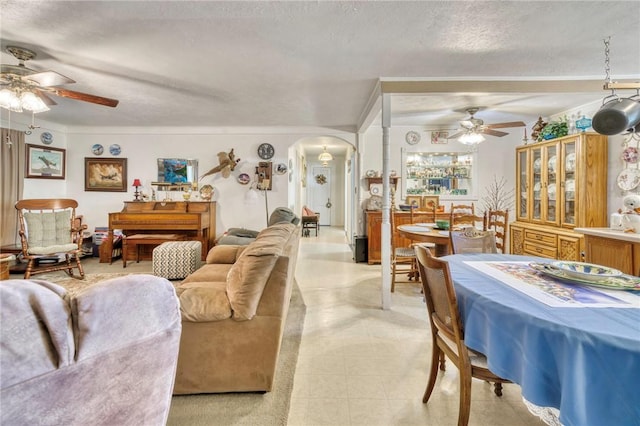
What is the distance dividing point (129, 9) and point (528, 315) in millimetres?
2695

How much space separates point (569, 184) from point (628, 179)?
1.70 feet

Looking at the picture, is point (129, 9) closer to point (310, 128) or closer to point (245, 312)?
point (245, 312)

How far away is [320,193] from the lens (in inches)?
411

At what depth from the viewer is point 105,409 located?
0.64 meters

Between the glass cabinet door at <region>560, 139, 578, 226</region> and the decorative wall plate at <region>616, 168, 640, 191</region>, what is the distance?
41 cm

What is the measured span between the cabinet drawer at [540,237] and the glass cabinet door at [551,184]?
0.70ft

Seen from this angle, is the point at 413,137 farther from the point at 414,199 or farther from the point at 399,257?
the point at 399,257

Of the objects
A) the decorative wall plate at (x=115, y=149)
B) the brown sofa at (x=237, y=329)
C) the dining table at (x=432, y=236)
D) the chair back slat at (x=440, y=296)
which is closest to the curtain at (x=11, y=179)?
the decorative wall plate at (x=115, y=149)

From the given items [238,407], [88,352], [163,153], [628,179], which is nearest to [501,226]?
[628,179]

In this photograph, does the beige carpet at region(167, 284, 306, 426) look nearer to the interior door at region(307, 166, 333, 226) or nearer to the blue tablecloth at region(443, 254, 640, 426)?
the blue tablecloth at region(443, 254, 640, 426)

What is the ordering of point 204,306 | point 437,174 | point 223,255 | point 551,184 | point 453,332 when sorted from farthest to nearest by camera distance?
point 437,174 → point 551,184 → point 223,255 → point 204,306 → point 453,332

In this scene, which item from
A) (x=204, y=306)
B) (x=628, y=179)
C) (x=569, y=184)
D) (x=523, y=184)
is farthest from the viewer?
(x=523, y=184)

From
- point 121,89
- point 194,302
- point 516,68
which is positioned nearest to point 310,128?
point 121,89

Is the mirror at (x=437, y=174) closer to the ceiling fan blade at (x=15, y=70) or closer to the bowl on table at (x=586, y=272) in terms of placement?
the bowl on table at (x=586, y=272)
